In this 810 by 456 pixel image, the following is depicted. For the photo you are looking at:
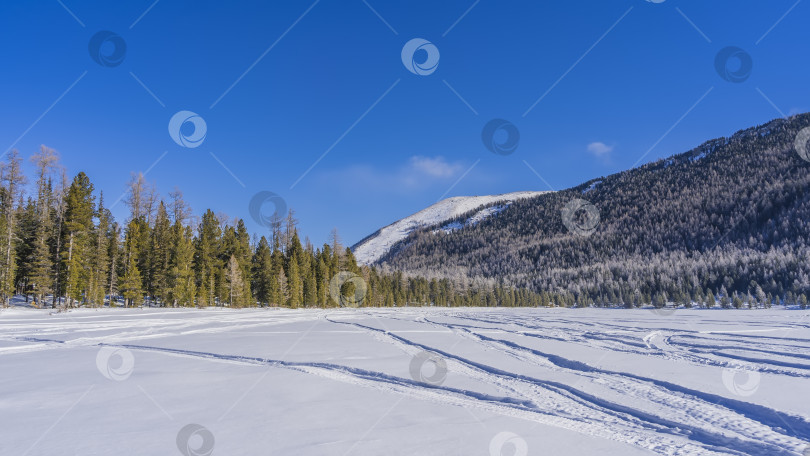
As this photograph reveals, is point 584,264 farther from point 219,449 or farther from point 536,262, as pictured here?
point 219,449

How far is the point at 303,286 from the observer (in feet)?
194

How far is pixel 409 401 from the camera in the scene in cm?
629

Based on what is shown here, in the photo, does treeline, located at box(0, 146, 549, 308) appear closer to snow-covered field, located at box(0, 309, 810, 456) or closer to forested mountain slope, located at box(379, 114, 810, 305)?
snow-covered field, located at box(0, 309, 810, 456)

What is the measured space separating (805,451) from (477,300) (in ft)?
361

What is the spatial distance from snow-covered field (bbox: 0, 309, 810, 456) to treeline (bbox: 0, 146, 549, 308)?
30672 millimetres

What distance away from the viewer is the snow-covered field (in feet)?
14.7

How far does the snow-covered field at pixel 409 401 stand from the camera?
4492mm

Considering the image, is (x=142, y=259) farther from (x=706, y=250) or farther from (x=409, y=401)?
(x=706, y=250)

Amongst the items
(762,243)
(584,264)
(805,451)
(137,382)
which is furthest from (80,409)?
(584,264)

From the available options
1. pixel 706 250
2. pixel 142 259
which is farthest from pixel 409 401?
pixel 706 250

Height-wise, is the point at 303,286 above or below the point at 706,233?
below

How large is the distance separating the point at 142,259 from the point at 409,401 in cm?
4917

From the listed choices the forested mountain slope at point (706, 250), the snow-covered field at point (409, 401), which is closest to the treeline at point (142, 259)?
the snow-covered field at point (409, 401)

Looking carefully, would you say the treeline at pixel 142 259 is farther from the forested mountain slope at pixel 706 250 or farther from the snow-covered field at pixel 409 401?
the forested mountain slope at pixel 706 250
